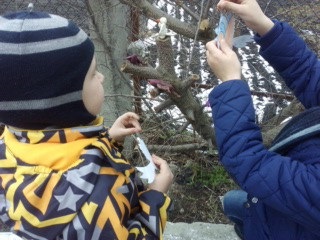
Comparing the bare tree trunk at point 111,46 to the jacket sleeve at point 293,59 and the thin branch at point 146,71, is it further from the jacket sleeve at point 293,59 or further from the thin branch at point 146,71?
the jacket sleeve at point 293,59

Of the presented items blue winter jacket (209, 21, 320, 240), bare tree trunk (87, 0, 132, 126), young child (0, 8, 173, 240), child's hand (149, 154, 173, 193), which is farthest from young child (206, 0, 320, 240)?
bare tree trunk (87, 0, 132, 126)

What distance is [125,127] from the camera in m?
1.40

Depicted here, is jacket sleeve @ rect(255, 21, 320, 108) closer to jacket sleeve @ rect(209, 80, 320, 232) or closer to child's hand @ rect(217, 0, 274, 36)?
child's hand @ rect(217, 0, 274, 36)

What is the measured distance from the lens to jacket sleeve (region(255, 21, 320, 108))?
1.41m

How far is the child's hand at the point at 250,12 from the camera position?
1.23 metres

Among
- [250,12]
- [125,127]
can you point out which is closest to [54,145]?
[125,127]

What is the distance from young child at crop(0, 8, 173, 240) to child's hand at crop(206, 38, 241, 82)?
0.35 metres

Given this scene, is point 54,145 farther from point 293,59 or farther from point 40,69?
point 293,59

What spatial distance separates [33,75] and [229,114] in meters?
0.54

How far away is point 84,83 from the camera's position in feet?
3.73

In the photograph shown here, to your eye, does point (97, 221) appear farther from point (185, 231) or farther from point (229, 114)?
point (185, 231)

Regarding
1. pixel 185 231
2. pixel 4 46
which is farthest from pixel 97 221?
pixel 185 231

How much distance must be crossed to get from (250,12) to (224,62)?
0.20 metres

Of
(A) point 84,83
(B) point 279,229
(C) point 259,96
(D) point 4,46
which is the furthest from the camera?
(C) point 259,96
